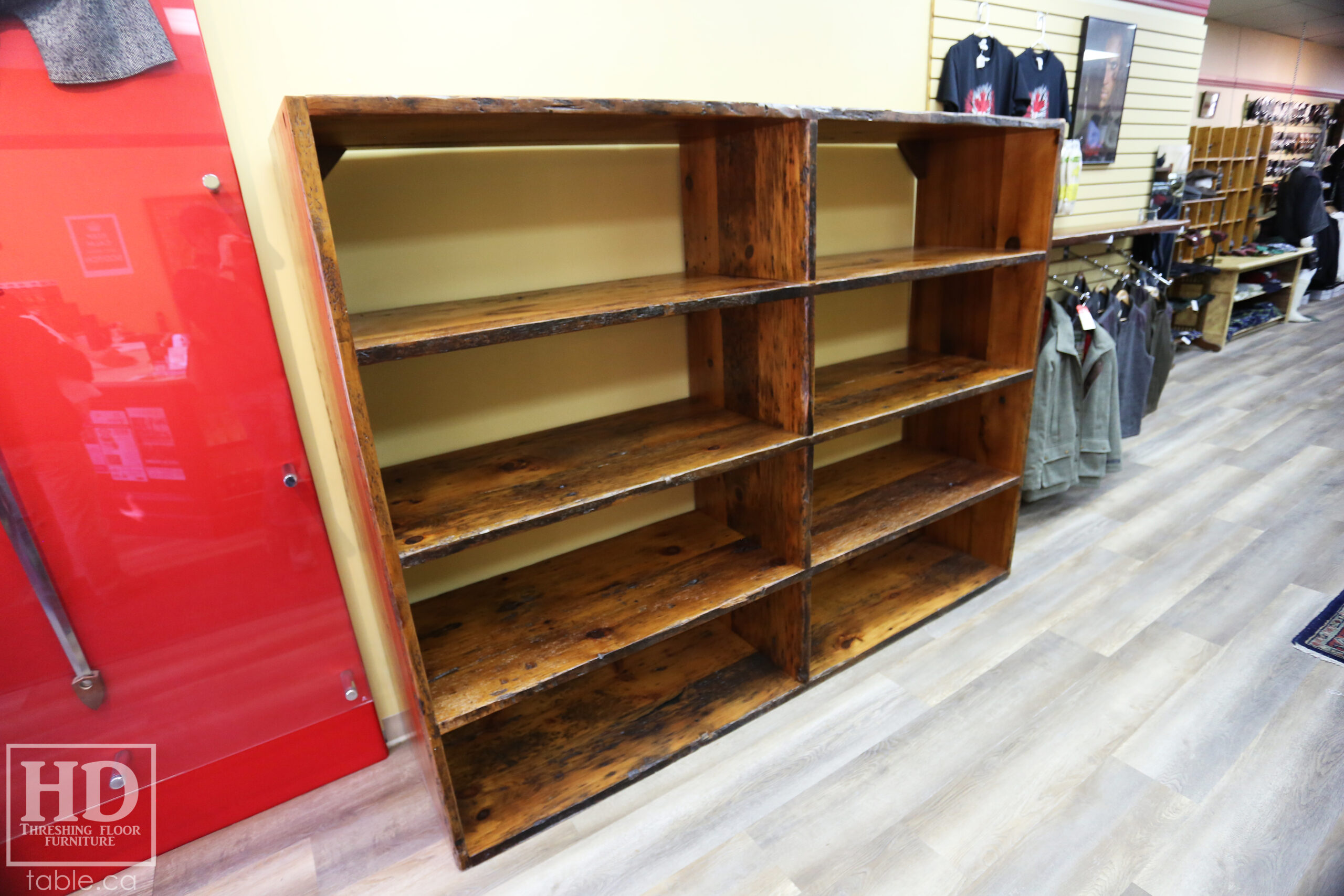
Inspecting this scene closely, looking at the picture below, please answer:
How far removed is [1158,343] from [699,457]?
10.9 feet

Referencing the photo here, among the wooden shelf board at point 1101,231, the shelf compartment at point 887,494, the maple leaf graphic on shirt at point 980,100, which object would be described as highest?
the maple leaf graphic on shirt at point 980,100

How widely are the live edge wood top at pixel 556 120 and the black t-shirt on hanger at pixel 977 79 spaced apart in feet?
1.74

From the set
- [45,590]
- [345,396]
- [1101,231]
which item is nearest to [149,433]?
[45,590]

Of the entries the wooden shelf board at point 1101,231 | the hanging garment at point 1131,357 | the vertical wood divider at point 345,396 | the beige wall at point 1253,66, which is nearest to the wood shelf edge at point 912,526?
the wooden shelf board at point 1101,231

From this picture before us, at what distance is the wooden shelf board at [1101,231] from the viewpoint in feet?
9.58

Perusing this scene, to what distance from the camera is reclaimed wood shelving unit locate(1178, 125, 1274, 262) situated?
20.4 feet

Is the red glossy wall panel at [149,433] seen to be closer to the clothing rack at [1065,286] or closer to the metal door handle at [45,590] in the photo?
the metal door handle at [45,590]

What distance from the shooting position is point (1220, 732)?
194cm

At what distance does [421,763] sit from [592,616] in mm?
733

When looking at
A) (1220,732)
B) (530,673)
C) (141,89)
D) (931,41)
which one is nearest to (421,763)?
(530,673)

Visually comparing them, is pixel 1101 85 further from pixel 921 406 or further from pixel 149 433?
pixel 149 433

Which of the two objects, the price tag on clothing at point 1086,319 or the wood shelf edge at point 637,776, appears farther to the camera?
the price tag on clothing at point 1086,319

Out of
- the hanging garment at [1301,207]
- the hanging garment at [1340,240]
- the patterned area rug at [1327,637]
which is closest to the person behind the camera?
the patterned area rug at [1327,637]

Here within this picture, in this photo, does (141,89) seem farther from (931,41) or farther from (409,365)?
(931,41)
